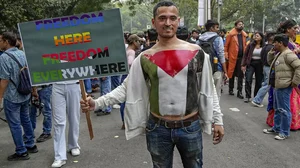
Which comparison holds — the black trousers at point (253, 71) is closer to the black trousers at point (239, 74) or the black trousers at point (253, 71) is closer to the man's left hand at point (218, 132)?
the black trousers at point (239, 74)

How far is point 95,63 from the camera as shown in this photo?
2.69 metres

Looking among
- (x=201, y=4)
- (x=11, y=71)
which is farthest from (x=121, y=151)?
(x=201, y=4)

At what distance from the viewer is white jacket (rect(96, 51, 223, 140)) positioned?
258cm

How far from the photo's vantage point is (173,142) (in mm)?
2559

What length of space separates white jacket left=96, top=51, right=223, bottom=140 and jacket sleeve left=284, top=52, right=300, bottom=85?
2.97 meters

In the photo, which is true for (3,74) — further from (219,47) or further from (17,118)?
(219,47)

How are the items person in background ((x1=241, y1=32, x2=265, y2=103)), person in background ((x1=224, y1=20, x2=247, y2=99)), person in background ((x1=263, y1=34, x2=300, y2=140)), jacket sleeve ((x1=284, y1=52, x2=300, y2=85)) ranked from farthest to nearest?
person in background ((x1=224, y1=20, x2=247, y2=99)) < person in background ((x1=241, y1=32, x2=265, y2=103)) < person in background ((x1=263, y1=34, x2=300, y2=140)) < jacket sleeve ((x1=284, y1=52, x2=300, y2=85))

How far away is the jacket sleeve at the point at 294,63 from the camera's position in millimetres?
5043

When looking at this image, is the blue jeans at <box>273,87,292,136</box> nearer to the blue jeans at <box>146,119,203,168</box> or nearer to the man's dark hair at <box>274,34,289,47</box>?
the man's dark hair at <box>274,34,289,47</box>

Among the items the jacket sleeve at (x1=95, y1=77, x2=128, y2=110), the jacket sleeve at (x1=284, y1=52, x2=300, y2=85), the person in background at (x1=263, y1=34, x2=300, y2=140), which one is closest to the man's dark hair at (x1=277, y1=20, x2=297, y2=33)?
the person in background at (x1=263, y1=34, x2=300, y2=140)

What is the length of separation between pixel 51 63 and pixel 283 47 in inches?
157

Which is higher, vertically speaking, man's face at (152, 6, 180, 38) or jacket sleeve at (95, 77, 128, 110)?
man's face at (152, 6, 180, 38)

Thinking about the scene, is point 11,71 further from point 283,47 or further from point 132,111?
point 283,47

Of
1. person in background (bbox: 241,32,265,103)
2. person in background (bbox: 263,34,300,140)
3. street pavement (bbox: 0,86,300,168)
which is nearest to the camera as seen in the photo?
street pavement (bbox: 0,86,300,168)
